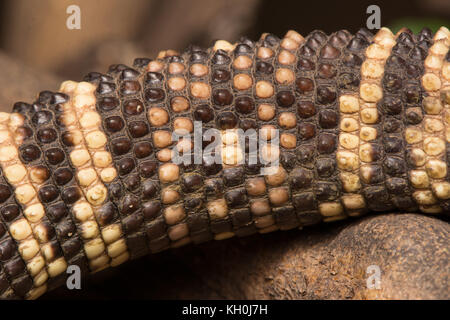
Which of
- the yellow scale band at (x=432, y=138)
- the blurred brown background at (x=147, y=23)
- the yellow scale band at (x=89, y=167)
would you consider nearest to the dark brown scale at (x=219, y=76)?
the yellow scale band at (x=89, y=167)

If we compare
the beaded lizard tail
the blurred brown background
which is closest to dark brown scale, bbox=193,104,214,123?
the beaded lizard tail

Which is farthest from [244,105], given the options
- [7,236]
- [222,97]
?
[7,236]

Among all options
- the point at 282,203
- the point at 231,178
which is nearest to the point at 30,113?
the point at 231,178

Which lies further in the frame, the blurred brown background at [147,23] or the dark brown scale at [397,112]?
the blurred brown background at [147,23]

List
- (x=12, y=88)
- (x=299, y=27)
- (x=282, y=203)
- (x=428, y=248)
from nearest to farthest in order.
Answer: (x=428, y=248), (x=282, y=203), (x=12, y=88), (x=299, y=27)

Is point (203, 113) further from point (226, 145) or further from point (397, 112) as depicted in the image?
point (397, 112)

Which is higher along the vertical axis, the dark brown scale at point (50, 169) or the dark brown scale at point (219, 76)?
the dark brown scale at point (219, 76)

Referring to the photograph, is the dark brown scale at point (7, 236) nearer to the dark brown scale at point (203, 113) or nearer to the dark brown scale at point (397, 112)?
the dark brown scale at point (203, 113)

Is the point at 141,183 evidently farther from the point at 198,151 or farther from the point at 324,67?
the point at 324,67

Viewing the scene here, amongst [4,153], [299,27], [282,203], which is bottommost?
[282,203]
